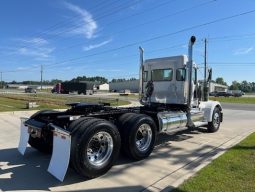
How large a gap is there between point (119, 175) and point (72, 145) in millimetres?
1168

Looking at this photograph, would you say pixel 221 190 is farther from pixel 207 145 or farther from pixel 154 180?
pixel 207 145

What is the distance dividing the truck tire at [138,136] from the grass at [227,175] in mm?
1540

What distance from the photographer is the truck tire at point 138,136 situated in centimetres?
697

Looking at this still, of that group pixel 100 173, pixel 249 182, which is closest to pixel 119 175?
pixel 100 173

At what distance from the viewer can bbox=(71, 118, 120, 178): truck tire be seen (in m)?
5.73

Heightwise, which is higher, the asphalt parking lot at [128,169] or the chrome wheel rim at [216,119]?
the chrome wheel rim at [216,119]

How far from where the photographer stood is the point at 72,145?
5.68 meters

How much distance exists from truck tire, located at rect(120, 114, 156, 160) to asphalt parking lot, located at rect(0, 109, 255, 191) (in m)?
0.22

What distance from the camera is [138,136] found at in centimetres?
755

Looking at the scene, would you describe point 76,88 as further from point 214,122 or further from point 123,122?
point 123,122

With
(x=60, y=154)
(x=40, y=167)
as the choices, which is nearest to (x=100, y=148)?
(x=60, y=154)

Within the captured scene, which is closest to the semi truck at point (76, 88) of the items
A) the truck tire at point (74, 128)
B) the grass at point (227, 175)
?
the grass at point (227, 175)

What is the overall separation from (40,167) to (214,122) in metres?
7.06

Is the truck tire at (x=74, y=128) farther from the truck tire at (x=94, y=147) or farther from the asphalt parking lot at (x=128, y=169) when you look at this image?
the asphalt parking lot at (x=128, y=169)
